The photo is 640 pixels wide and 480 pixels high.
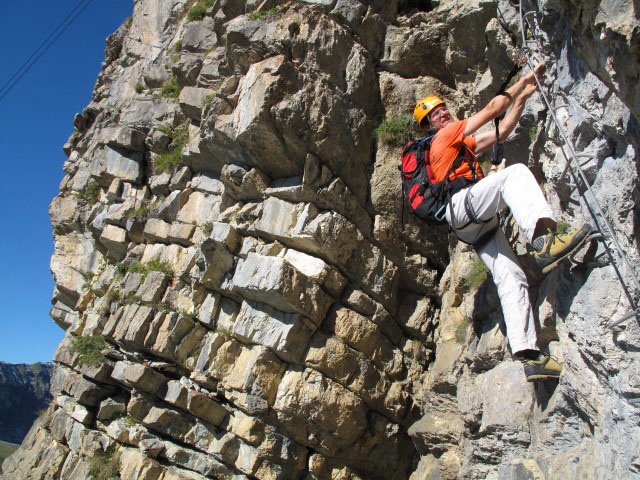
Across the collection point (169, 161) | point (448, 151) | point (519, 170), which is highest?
point (169, 161)

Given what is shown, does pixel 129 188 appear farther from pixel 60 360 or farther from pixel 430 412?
pixel 430 412

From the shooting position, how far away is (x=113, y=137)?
49.0 ft

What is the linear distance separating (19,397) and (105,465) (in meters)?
123

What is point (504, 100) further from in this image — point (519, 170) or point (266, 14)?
point (266, 14)

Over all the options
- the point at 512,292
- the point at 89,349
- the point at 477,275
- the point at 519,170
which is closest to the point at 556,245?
the point at 512,292

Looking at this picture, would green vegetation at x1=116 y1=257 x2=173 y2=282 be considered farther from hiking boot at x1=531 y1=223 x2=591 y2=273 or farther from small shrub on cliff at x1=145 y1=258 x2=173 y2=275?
hiking boot at x1=531 y1=223 x2=591 y2=273

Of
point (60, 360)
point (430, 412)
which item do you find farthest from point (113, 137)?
point (430, 412)

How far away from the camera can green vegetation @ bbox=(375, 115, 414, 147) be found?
35.2 feet

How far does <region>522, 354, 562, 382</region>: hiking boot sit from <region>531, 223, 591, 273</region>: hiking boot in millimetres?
1016

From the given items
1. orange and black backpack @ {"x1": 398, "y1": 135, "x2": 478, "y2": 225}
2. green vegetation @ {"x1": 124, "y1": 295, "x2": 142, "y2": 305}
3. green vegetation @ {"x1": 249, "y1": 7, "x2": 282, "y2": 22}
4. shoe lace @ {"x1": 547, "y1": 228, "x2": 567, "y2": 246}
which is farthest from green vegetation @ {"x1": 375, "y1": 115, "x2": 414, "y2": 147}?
green vegetation @ {"x1": 124, "y1": 295, "x2": 142, "y2": 305}

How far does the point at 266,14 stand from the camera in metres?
11.1

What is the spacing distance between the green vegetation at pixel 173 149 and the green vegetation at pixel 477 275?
8.22m

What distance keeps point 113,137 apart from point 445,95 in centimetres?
961

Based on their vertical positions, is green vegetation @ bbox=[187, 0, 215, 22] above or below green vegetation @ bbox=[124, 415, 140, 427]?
above
